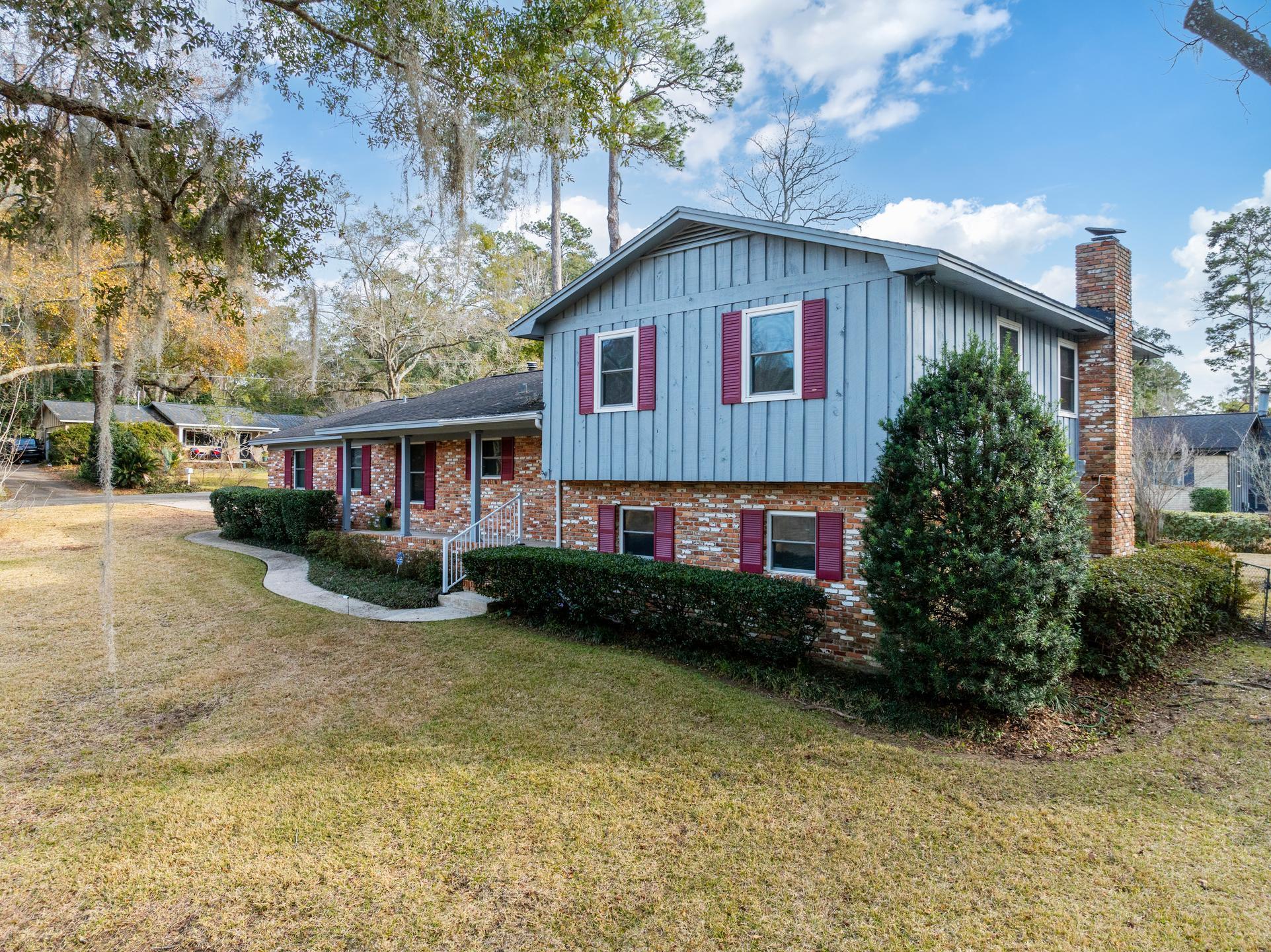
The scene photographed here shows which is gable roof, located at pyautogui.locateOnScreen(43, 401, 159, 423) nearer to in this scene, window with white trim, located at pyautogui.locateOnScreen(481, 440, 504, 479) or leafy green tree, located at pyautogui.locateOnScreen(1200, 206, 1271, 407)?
window with white trim, located at pyautogui.locateOnScreen(481, 440, 504, 479)

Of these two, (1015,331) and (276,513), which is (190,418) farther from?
(1015,331)

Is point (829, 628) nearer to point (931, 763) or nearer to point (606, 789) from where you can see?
point (931, 763)

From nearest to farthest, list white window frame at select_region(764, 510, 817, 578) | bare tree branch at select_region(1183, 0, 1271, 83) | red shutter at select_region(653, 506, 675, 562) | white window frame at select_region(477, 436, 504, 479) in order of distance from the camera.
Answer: bare tree branch at select_region(1183, 0, 1271, 83), white window frame at select_region(764, 510, 817, 578), red shutter at select_region(653, 506, 675, 562), white window frame at select_region(477, 436, 504, 479)

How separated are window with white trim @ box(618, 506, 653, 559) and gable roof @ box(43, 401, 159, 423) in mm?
36827

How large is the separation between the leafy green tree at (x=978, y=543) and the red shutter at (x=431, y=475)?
10468 mm

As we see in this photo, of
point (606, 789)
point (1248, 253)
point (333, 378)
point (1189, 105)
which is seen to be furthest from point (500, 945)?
point (1248, 253)

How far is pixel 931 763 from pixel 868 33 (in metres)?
12.9

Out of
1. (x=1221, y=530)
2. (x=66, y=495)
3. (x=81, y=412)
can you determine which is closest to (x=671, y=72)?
(x=1221, y=530)

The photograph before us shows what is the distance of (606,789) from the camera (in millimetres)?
4422

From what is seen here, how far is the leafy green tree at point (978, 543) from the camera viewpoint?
17.3ft

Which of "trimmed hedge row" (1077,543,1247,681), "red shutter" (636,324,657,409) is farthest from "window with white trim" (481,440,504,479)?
"trimmed hedge row" (1077,543,1247,681)

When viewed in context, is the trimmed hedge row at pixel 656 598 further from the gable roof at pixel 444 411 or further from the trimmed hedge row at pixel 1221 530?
the trimmed hedge row at pixel 1221 530

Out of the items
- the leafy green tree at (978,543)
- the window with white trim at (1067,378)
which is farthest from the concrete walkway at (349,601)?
the window with white trim at (1067,378)

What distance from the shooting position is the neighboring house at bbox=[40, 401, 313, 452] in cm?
3219
